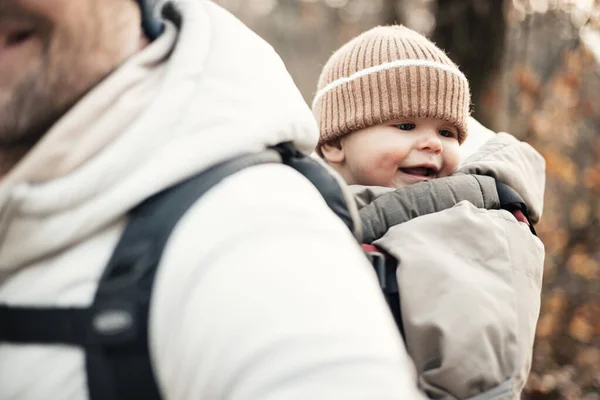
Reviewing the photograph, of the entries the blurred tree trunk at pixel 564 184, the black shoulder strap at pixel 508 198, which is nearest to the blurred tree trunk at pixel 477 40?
the blurred tree trunk at pixel 564 184

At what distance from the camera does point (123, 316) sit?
3.11 ft

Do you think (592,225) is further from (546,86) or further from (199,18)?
(199,18)

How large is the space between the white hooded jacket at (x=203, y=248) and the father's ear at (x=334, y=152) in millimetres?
946

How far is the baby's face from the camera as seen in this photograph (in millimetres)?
1991

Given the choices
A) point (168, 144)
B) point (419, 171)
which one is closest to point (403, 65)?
point (419, 171)

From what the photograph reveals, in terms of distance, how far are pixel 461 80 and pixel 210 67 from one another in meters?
1.10

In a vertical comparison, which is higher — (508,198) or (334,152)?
(508,198)

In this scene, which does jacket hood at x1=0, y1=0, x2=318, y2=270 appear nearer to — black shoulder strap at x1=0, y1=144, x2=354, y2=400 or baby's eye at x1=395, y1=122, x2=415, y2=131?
black shoulder strap at x1=0, y1=144, x2=354, y2=400

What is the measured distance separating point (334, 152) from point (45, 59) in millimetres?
1206

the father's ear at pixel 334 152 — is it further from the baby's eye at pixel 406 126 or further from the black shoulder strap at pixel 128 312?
the black shoulder strap at pixel 128 312

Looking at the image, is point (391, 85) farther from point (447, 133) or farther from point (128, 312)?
point (128, 312)

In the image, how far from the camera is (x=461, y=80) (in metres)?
2.08

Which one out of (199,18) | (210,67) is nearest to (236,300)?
(210,67)

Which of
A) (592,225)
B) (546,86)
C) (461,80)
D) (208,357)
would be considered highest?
(208,357)
